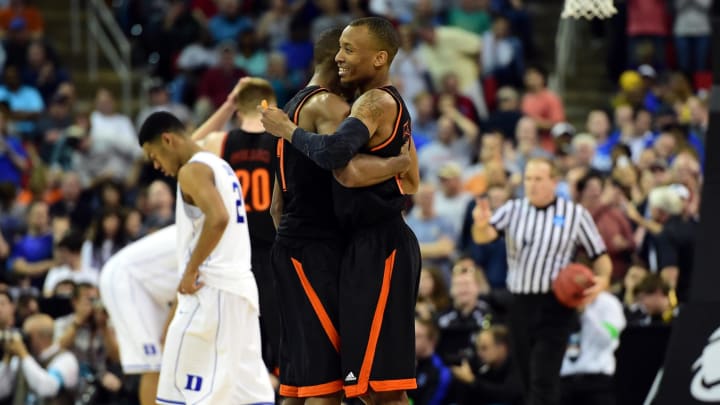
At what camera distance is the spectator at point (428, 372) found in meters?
12.2

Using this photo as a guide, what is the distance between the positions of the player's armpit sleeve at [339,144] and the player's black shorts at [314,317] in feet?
1.76

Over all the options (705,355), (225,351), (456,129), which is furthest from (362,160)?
(456,129)

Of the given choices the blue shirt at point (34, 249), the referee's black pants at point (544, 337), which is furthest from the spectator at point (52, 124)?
the referee's black pants at point (544, 337)

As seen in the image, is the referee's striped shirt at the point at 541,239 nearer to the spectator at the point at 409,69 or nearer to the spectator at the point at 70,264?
the spectator at the point at 70,264

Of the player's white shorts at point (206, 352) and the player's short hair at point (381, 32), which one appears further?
the player's white shorts at point (206, 352)

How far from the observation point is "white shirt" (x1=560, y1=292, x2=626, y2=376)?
1202cm

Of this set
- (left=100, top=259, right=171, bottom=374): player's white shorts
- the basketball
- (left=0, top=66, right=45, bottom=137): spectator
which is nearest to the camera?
(left=100, top=259, right=171, bottom=374): player's white shorts

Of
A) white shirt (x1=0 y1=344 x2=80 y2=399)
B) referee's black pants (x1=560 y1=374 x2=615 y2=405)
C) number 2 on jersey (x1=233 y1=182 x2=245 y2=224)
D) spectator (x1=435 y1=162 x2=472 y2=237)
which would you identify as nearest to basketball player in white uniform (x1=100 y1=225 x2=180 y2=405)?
number 2 on jersey (x1=233 y1=182 x2=245 y2=224)

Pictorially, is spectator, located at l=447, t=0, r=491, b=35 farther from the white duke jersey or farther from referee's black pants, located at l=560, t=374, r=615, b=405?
the white duke jersey

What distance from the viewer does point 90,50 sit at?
2141 cm

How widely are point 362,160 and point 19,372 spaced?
5924 mm

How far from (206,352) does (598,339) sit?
4155mm

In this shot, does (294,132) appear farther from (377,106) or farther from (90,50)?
(90,50)

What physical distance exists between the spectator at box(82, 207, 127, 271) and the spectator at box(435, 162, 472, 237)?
3332 millimetres
